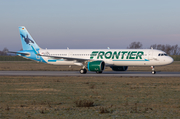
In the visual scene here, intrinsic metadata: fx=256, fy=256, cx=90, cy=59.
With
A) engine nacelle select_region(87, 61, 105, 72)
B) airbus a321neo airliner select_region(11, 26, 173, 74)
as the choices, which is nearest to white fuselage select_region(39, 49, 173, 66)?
airbus a321neo airliner select_region(11, 26, 173, 74)

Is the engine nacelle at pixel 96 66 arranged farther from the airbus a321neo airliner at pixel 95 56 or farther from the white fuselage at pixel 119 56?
the white fuselage at pixel 119 56

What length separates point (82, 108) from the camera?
12.4m

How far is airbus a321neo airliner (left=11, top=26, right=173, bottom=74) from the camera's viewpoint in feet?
127

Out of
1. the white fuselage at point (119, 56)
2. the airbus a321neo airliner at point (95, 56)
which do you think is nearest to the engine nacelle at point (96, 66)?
the airbus a321neo airliner at point (95, 56)

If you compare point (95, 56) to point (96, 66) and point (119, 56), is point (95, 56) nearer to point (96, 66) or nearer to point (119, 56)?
point (96, 66)

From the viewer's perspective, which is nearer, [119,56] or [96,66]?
[96,66]

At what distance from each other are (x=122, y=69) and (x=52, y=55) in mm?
12435

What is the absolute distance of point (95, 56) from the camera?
4184cm

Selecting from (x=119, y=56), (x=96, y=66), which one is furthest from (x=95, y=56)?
(x=119, y=56)

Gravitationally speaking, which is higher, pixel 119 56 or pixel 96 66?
pixel 119 56

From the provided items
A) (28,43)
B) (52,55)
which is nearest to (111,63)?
(52,55)

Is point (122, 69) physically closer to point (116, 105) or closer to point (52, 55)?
point (52, 55)

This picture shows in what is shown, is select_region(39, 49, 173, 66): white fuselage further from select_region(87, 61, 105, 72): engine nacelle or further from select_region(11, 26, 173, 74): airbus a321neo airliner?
select_region(87, 61, 105, 72): engine nacelle

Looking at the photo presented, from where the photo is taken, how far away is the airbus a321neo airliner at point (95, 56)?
38.8 m
